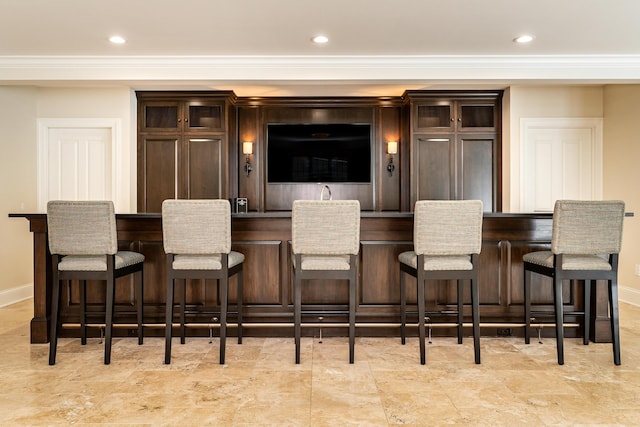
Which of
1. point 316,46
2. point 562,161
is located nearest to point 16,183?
point 316,46

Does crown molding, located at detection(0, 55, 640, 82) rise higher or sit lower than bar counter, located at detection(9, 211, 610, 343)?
higher

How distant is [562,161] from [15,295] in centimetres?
660

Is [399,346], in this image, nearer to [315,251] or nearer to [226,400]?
[315,251]

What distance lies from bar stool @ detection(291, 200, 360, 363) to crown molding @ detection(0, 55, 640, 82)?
1846mm

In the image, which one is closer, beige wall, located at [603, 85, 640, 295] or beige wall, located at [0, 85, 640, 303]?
beige wall, located at [603, 85, 640, 295]

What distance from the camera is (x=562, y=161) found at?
539 centimetres

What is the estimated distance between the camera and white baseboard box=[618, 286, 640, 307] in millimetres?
4832

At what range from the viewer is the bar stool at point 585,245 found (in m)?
2.93

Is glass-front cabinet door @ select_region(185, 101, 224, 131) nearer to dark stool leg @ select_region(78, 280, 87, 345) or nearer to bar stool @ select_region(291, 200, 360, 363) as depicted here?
dark stool leg @ select_region(78, 280, 87, 345)

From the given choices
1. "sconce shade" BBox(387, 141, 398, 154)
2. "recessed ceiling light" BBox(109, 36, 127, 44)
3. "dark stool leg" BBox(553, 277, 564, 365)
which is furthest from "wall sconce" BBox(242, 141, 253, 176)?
"dark stool leg" BBox(553, 277, 564, 365)

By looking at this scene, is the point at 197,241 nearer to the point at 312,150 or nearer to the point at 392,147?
the point at 312,150

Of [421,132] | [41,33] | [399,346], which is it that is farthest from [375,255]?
[41,33]

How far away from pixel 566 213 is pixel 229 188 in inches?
154

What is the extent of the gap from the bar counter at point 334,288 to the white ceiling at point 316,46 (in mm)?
1513
